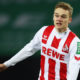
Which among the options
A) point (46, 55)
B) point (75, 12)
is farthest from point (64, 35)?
point (75, 12)

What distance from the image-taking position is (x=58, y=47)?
161 inches

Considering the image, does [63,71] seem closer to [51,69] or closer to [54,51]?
[51,69]

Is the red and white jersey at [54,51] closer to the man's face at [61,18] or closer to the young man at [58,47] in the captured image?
the young man at [58,47]

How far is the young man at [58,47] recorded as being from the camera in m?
3.90

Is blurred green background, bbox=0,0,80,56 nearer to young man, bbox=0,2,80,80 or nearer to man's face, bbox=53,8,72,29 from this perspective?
young man, bbox=0,2,80,80

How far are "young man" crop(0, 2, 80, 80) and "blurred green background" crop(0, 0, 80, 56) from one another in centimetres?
212

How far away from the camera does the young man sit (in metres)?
3.90

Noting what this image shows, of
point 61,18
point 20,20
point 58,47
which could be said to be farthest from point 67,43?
point 20,20

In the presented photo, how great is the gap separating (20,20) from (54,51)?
2396 mm

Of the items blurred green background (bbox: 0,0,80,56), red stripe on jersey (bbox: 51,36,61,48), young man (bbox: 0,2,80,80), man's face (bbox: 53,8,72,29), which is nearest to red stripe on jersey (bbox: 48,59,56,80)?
young man (bbox: 0,2,80,80)

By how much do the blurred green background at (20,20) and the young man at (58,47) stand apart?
2119 mm

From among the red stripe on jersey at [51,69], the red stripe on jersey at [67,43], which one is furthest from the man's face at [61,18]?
the red stripe on jersey at [51,69]

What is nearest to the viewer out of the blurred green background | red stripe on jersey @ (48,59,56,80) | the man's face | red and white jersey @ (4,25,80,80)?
the man's face

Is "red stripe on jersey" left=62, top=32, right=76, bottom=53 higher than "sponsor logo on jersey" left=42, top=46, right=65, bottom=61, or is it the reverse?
"red stripe on jersey" left=62, top=32, right=76, bottom=53
